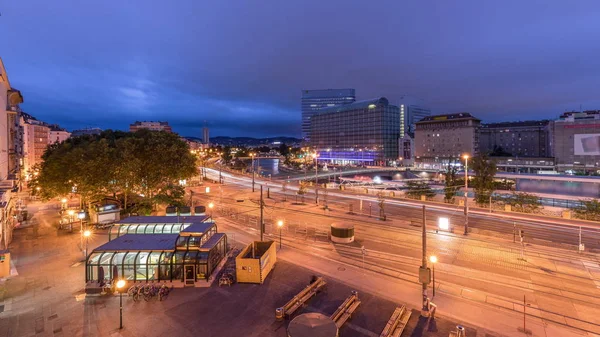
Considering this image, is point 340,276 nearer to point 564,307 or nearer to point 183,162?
point 564,307

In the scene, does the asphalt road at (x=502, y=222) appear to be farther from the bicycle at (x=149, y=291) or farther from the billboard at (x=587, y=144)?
the billboard at (x=587, y=144)

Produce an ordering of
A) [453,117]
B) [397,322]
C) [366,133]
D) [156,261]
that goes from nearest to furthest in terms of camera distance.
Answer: [397,322] < [156,261] < [453,117] < [366,133]

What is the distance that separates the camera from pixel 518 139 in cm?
17388

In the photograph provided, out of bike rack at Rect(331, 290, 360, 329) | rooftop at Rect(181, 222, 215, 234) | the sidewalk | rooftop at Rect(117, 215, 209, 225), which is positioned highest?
rooftop at Rect(181, 222, 215, 234)

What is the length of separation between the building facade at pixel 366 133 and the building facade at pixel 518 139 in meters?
48.0

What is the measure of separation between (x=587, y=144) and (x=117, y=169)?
165 meters

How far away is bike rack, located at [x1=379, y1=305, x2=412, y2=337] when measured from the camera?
12.5 meters

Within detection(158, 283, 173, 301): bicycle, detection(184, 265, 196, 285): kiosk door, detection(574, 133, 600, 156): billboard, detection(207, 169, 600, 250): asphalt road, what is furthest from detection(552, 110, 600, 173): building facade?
Answer: detection(158, 283, 173, 301): bicycle

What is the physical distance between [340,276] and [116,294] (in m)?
13.0

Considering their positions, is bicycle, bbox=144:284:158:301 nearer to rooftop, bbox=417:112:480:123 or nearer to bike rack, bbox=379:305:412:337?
bike rack, bbox=379:305:412:337

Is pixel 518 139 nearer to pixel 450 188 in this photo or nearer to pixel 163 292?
pixel 450 188

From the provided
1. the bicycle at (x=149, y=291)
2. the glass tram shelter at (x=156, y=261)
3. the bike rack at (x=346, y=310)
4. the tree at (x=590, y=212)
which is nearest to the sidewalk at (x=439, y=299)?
the bike rack at (x=346, y=310)

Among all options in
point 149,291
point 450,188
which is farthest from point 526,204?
point 149,291

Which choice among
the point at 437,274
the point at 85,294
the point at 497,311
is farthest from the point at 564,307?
the point at 85,294
